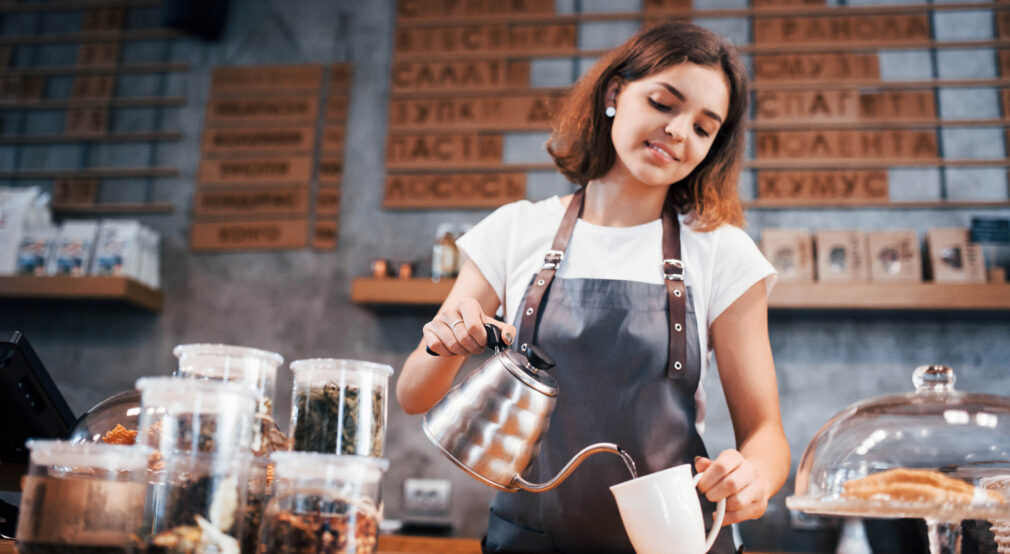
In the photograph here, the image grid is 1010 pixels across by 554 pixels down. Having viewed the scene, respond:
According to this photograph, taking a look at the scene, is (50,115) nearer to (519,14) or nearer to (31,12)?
(31,12)

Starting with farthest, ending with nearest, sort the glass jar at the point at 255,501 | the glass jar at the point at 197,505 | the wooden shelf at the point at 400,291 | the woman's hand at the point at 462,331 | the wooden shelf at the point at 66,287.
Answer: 1. the wooden shelf at the point at 66,287
2. the wooden shelf at the point at 400,291
3. the woman's hand at the point at 462,331
4. the glass jar at the point at 255,501
5. the glass jar at the point at 197,505

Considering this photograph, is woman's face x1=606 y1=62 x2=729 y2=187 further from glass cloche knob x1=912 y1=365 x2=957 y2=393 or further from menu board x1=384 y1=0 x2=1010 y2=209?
menu board x1=384 y1=0 x2=1010 y2=209

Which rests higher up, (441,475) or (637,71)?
(637,71)

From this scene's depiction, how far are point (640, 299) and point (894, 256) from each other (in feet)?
5.72

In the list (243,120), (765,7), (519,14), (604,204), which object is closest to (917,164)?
(765,7)

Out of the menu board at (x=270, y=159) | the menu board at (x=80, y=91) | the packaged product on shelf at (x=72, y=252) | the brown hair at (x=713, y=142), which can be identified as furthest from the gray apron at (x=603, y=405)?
the menu board at (x=80, y=91)

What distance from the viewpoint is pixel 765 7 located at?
3.16 meters

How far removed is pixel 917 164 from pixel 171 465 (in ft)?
9.54

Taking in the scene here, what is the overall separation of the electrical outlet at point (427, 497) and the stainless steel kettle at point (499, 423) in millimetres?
1981

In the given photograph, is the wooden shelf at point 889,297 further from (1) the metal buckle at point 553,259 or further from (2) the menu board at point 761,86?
(1) the metal buckle at point 553,259

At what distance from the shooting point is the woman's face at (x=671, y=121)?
139 cm

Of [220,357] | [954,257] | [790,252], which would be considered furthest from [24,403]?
[954,257]

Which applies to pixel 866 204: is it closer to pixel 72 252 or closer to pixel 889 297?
pixel 889 297

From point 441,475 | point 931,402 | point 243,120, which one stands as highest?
point 243,120
